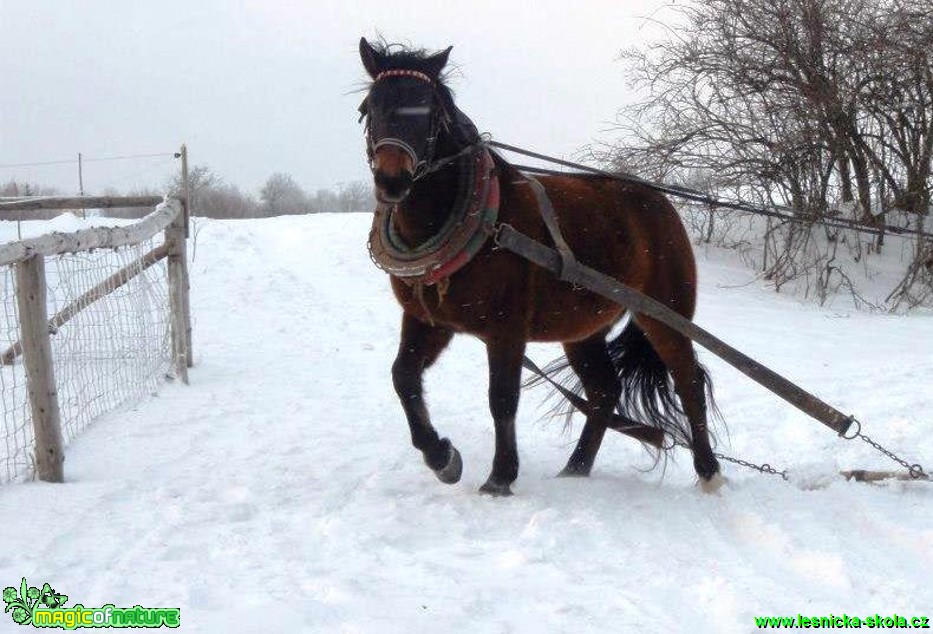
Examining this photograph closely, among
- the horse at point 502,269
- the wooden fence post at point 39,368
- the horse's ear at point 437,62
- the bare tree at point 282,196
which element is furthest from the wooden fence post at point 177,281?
the bare tree at point 282,196

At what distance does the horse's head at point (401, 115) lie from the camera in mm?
3346

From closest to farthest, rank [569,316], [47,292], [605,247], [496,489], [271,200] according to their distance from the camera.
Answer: [496,489]
[569,316]
[605,247]
[47,292]
[271,200]

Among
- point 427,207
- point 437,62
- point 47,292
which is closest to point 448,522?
point 427,207

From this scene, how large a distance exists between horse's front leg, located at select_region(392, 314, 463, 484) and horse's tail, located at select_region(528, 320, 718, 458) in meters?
1.15

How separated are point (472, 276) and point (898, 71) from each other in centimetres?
1073

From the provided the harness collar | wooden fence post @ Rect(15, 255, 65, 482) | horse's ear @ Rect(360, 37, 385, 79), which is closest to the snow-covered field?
wooden fence post @ Rect(15, 255, 65, 482)

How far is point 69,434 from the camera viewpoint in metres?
4.72

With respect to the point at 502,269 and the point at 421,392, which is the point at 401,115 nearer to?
the point at 502,269

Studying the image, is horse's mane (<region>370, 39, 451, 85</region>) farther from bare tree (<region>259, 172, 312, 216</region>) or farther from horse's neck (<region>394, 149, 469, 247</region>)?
bare tree (<region>259, 172, 312, 216</region>)

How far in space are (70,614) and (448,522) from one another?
4.82 feet

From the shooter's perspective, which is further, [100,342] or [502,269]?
[100,342]

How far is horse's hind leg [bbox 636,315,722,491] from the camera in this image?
170 inches

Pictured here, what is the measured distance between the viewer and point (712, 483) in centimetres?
418

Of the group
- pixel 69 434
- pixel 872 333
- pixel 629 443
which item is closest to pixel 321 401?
pixel 69 434
